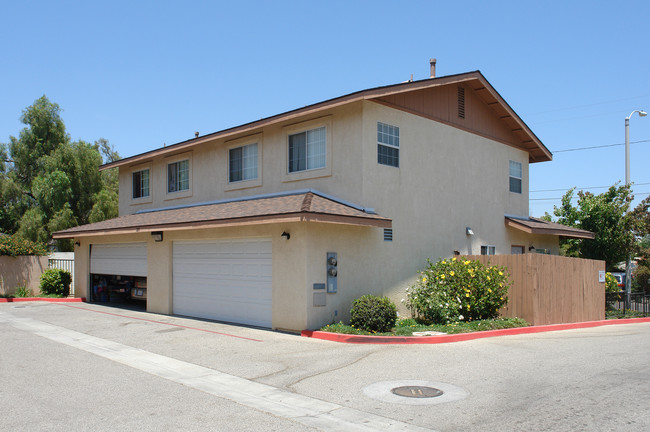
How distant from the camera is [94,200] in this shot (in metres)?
35.5

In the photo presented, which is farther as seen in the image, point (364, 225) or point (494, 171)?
point (494, 171)

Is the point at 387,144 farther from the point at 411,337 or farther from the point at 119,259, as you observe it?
the point at 119,259

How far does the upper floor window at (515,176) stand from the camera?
21.2 meters

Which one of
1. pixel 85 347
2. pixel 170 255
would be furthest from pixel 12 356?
pixel 170 255

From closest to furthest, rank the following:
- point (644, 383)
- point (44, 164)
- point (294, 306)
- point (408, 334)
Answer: point (644, 383) < point (408, 334) < point (294, 306) < point (44, 164)

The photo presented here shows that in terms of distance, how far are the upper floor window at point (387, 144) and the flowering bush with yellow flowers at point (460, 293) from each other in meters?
3.30

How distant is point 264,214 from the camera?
1327 cm

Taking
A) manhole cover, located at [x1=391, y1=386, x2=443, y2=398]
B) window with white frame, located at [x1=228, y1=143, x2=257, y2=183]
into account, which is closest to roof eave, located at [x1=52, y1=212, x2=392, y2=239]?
window with white frame, located at [x1=228, y1=143, x2=257, y2=183]

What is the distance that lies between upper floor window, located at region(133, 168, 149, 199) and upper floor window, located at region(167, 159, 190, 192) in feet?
6.68

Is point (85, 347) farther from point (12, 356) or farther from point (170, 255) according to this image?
point (170, 255)

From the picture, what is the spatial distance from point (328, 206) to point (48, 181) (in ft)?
89.4

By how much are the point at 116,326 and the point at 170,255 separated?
3.59 metres

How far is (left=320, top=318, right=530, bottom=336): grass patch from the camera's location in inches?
504

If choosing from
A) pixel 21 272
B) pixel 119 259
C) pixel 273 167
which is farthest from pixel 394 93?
pixel 21 272
